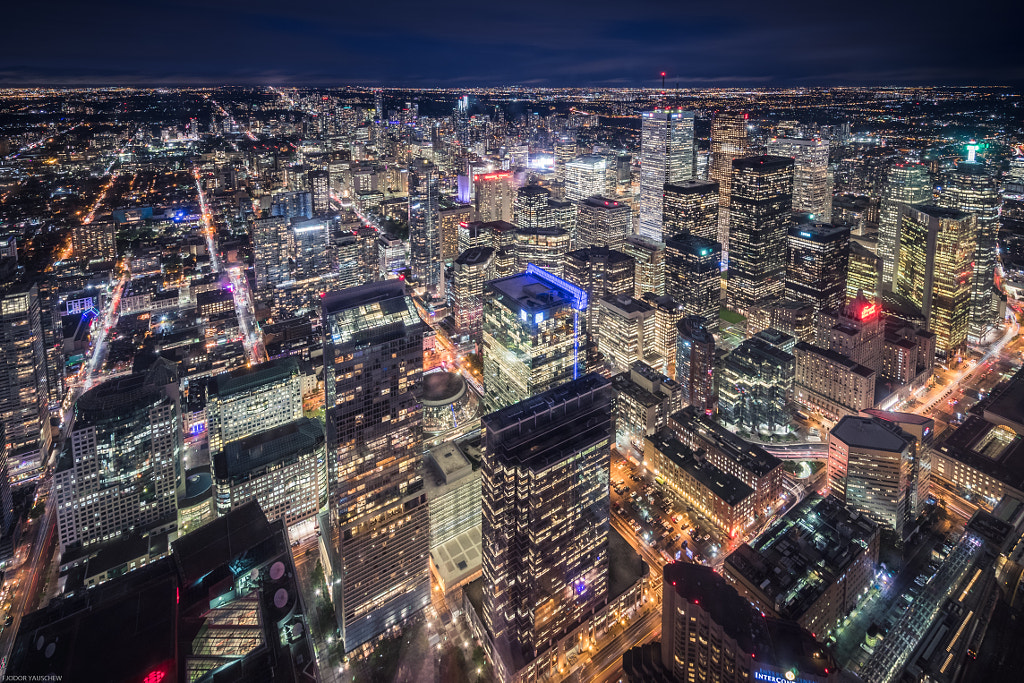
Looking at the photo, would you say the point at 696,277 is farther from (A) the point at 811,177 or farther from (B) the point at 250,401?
(B) the point at 250,401

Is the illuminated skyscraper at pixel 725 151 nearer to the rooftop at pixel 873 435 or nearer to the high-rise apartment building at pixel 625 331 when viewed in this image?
the high-rise apartment building at pixel 625 331

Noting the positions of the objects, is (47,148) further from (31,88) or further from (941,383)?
(941,383)

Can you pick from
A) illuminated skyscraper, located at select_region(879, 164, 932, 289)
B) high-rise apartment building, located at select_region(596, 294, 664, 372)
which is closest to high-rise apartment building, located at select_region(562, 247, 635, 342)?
high-rise apartment building, located at select_region(596, 294, 664, 372)

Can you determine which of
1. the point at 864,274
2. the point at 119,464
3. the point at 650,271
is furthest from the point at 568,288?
the point at 864,274

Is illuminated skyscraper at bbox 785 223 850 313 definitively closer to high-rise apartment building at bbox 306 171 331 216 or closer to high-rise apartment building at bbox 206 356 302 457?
high-rise apartment building at bbox 206 356 302 457

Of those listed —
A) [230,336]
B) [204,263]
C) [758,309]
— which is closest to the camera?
[230,336]

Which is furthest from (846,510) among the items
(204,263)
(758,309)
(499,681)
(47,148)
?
(47,148)

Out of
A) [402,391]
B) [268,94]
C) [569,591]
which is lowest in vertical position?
[569,591]
